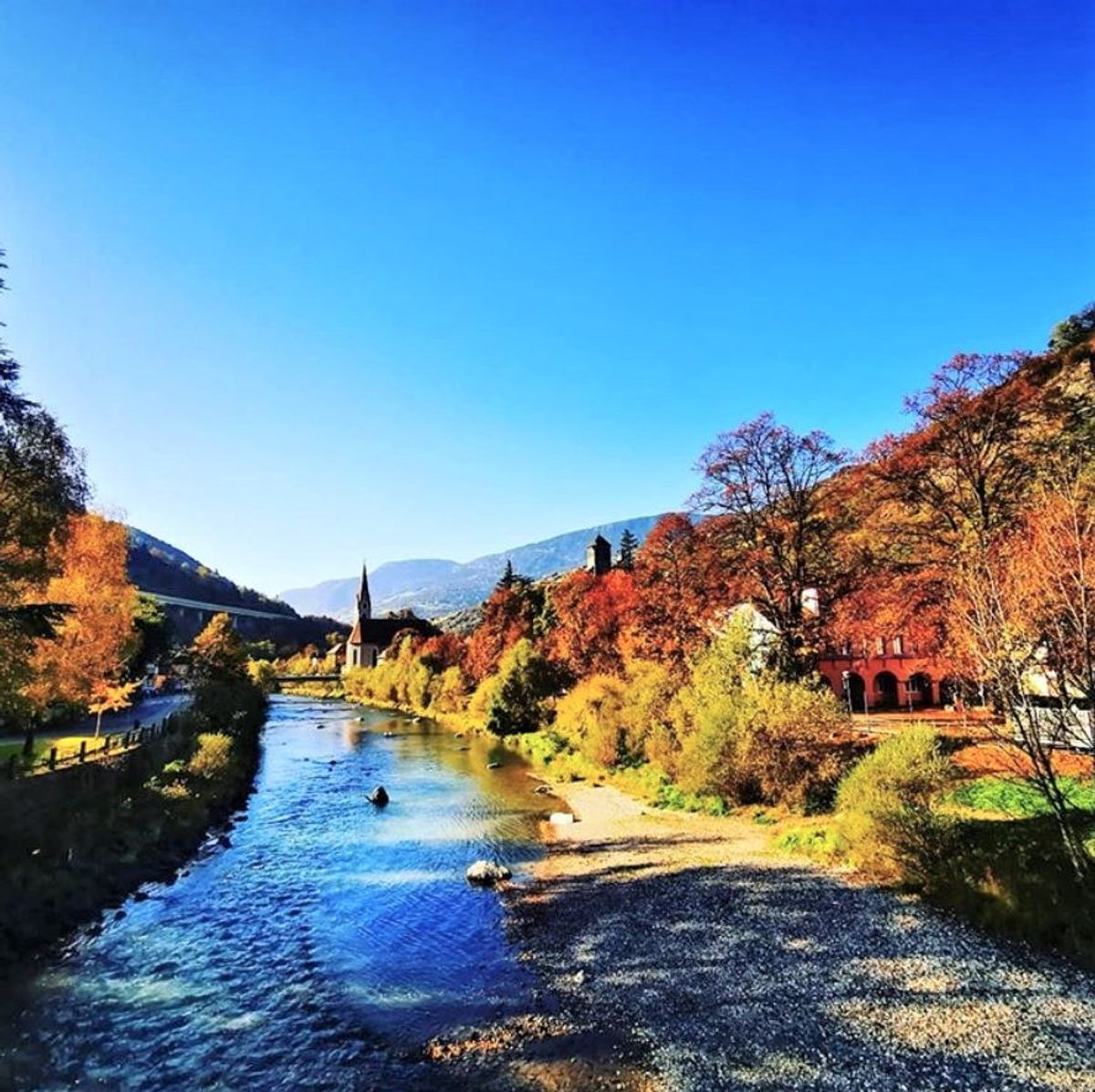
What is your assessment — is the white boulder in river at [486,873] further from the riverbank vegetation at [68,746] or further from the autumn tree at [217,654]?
Result: the autumn tree at [217,654]

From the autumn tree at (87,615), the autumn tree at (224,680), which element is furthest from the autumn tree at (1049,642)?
the autumn tree at (224,680)

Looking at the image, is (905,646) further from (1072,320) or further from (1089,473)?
(1072,320)

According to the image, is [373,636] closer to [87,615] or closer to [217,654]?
[217,654]

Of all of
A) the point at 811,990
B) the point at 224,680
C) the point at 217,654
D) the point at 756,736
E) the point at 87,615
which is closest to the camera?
the point at 811,990

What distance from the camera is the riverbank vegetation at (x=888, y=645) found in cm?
1572

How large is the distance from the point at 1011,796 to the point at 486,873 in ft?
51.3

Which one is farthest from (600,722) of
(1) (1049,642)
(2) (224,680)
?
(2) (224,680)

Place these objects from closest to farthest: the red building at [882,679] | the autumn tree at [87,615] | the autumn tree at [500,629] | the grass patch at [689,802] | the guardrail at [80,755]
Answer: the guardrail at [80,755], the grass patch at [689,802], the autumn tree at [87,615], the red building at [882,679], the autumn tree at [500,629]

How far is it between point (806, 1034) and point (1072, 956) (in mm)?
6183

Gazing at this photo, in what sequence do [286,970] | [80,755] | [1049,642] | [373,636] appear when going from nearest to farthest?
[286,970]
[1049,642]
[80,755]
[373,636]

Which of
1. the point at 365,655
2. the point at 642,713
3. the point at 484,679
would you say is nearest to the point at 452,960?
the point at 642,713

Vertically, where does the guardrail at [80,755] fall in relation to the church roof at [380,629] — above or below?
below

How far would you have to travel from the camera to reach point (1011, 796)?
2112cm

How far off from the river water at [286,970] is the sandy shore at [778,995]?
1620 mm
